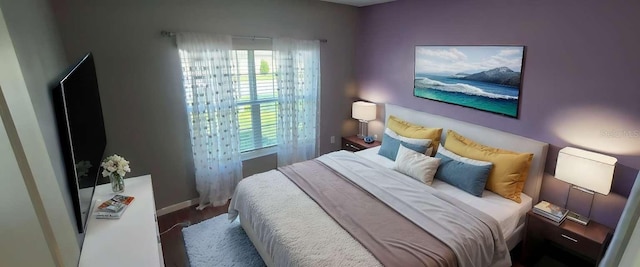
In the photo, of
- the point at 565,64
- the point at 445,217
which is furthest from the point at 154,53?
the point at 565,64

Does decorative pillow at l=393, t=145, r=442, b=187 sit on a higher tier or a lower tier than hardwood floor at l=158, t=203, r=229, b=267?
higher

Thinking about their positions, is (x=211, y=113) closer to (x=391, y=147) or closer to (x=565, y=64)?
(x=391, y=147)

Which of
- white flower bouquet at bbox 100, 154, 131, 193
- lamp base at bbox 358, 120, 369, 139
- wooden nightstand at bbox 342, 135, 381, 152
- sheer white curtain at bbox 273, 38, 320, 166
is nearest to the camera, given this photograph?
white flower bouquet at bbox 100, 154, 131, 193

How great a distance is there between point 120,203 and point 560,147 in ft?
11.4

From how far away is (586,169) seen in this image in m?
2.10

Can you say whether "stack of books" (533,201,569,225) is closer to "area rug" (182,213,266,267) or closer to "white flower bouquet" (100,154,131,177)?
"area rug" (182,213,266,267)

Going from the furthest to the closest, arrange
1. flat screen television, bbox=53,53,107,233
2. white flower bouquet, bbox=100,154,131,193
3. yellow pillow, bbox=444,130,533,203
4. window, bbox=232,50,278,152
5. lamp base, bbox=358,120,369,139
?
lamp base, bbox=358,120,369,139 < window, bbox=232,50,278,152 < yellow pillow, bbox=444,130,533,203 < white flower bouquet, bbox=100,154,131,193 < flat screen television, bbox=53,53,107,233

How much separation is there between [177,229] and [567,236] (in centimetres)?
340

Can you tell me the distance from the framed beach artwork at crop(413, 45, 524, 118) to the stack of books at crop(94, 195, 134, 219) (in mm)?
3125

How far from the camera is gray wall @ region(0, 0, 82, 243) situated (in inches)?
48.8

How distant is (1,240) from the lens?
1.67 ft

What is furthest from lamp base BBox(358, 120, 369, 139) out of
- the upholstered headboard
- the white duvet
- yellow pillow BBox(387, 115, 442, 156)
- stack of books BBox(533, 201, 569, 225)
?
stack of books BBox(533, 201, 569, 225)

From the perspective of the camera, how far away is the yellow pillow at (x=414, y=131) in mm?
3145

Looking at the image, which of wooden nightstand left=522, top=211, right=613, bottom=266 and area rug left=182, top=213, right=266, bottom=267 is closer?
wooden nightstand left=522, top=211, right=613, bottom=266
